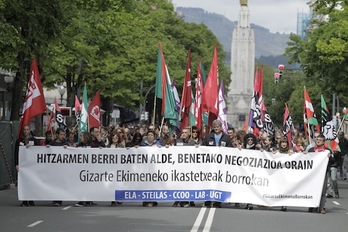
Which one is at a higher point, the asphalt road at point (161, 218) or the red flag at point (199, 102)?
the red flag at point (199, 102)

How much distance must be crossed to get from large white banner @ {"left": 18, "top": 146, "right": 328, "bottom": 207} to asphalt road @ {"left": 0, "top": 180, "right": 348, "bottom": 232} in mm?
297

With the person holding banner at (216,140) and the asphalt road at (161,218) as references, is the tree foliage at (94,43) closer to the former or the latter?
the asphalt road at (161,218)

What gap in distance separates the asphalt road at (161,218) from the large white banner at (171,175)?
0.97 ft

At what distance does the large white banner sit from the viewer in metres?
22.4

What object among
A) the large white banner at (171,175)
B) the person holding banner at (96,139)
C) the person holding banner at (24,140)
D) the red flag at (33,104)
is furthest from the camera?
the red flag at (33,104)

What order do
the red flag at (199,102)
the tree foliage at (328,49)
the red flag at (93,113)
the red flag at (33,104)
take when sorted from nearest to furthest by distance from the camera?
the red flag at (33,104), the red flag at (199,102), the red flag at (93,113), the tree foliage at (328,49)

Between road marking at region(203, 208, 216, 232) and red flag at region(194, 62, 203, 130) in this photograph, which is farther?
red flag at region(194, 62, 203, 130)

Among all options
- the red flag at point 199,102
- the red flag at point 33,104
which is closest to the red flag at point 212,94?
the red flag at point 199,102

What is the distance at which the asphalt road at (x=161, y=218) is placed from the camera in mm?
17609

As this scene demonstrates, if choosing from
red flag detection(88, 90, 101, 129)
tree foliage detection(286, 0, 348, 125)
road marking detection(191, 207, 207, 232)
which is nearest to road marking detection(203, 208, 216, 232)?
road marking detection(191, 207, 207, 232)

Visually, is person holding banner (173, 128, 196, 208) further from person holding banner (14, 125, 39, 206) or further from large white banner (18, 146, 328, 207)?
person holding banner (14, 125, 39, 206)

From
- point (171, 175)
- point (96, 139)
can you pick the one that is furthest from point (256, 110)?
point (171, 175)

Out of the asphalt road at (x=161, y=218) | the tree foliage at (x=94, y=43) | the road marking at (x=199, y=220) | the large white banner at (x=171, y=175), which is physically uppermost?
the tree foliage at (x=94, y=43)

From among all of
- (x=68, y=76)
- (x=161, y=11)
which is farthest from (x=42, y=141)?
(x=161, y=11)
